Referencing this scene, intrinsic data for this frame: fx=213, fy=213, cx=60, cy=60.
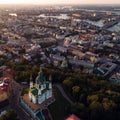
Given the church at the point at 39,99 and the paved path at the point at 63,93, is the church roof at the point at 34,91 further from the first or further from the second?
the paved path at the point at 63,93

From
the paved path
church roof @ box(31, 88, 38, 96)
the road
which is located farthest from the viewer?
the paved path

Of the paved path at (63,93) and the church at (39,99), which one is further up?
the church at (39,99)

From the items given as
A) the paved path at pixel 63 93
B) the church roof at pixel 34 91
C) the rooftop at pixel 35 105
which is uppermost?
the church roof at pixel 34 91

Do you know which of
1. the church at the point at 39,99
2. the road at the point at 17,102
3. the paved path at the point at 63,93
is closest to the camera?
the church at the point at 39,99

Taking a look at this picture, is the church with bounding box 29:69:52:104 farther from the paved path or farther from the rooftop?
the paved path

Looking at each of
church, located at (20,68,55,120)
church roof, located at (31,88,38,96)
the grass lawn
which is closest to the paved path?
the grass lawn

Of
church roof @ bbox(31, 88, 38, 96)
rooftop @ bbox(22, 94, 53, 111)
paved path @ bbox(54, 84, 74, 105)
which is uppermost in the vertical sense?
church roof @ bbox(31, 88, 38, 96)

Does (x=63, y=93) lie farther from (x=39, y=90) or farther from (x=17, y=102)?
(x=17, y=102)

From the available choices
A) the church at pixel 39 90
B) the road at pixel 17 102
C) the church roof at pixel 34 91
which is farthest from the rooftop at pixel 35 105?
the church roof at pixel 34 91

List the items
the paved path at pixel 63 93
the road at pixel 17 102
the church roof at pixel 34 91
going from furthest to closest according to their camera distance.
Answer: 1. the paved path at pixel 63 93
2. the church roof at pixel 34 91
3. the road at pixel 17 102
